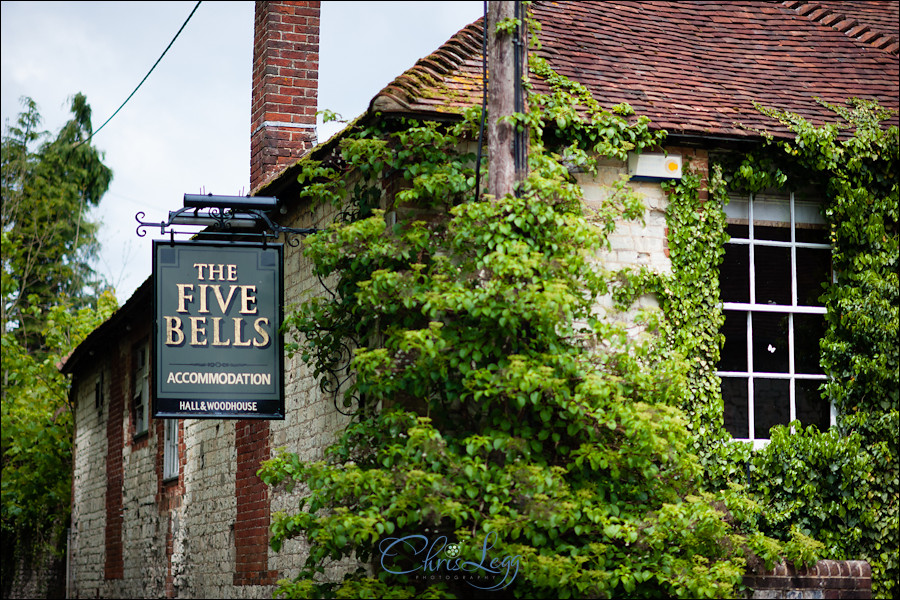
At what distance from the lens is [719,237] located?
9.03m

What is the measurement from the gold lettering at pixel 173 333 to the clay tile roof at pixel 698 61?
228cm

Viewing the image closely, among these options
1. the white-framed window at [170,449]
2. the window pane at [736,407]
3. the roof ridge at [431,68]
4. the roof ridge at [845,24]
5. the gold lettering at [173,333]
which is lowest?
the white-framed window at [170,449]

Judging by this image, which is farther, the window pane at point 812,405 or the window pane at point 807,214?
the window pane at point 807,214

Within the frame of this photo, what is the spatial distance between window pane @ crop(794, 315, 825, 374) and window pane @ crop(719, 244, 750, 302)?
580 mm

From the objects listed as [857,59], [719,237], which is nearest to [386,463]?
[719,237]

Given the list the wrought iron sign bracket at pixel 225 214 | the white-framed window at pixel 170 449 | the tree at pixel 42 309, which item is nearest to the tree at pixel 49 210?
the tree at pixel 42 309

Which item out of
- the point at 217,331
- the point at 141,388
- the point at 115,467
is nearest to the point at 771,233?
the point at 217,331

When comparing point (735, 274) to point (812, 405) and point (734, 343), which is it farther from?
point (812, 405)

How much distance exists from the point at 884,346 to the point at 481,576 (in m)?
4.14

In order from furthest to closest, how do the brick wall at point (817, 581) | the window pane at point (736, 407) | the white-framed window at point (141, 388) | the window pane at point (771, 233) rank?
1. the white-framed window at point (141, 388)
2. the window pane at point (771, 233)
3. the window pane at point (736, 407)
4. the brick wall at point (817, 581)

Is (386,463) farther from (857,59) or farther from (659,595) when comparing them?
(857,59)

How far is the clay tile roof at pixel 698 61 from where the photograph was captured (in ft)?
29.5

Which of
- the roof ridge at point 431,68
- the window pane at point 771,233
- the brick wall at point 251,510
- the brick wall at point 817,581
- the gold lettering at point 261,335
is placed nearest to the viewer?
the brick wall at point 817,581

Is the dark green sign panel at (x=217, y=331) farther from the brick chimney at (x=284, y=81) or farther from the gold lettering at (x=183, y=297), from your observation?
the brick chimney at (x=284, y=81)
